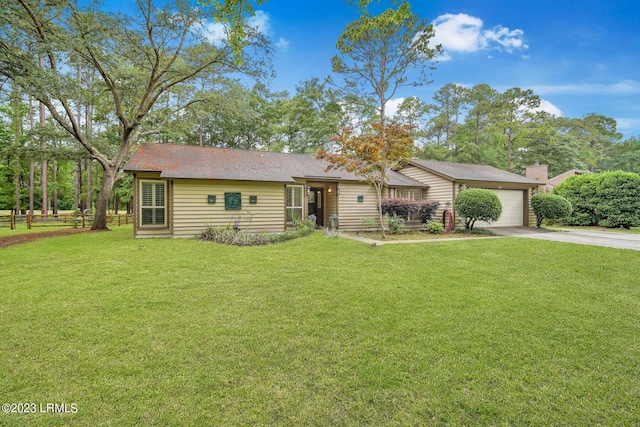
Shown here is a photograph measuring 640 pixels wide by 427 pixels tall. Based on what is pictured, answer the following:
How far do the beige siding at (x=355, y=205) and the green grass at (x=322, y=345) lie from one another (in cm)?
730

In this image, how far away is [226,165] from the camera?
11.4 meters

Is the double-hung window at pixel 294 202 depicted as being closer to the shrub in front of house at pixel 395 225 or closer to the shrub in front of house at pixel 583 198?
the shrub in front of house at pixel 395 225

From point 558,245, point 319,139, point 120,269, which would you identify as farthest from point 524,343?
point 319,139

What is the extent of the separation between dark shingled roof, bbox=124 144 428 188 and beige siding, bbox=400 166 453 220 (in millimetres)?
431

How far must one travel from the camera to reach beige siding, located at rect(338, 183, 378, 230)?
42.1ft

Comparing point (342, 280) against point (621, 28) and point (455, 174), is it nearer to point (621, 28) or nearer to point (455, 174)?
point (455, 174)

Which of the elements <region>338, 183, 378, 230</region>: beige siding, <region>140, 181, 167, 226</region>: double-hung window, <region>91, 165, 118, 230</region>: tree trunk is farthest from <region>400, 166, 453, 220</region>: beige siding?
<region>91, 165, 118, 230</region>: tree trunk

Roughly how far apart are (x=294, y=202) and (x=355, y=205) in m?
2.78

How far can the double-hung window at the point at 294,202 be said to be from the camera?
12195 mm

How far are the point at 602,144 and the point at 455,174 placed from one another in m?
40.9

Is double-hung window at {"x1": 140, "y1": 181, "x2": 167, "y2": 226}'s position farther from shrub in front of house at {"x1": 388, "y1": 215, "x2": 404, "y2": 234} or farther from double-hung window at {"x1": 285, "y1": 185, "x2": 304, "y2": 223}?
shrub in front of house at {"x1": 388, "y1": 215, "x2": 404, "y2": 234}

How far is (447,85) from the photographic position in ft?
95.3

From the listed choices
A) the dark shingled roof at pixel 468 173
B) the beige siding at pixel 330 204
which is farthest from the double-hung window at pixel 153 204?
the dark shingled roof at pixel 468 173

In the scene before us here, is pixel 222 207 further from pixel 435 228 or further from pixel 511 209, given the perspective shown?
pixel 511 209
